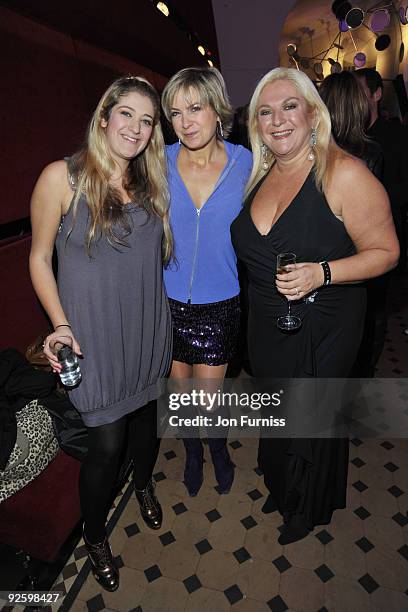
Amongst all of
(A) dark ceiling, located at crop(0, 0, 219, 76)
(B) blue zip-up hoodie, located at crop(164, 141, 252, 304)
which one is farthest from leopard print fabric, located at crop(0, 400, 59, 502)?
(A) dark ceiling, located at crop(0, 0, 219, 76)

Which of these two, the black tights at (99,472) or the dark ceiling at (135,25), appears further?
the dark ceiling at (135,25)

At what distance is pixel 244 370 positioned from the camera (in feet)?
12.5

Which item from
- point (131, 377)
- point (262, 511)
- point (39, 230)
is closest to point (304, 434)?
point (262, 511)

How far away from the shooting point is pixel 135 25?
4344 millimetres

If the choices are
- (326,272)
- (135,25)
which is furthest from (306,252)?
(135,25)

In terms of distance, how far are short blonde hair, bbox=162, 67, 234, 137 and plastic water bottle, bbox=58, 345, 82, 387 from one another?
131 centimetres

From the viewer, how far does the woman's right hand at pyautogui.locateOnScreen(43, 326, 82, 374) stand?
1.69 metres

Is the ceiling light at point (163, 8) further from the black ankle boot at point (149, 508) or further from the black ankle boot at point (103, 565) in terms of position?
the black ankle boot at point (103, 565)

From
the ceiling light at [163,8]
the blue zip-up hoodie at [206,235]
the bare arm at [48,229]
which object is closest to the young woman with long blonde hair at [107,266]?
the bare arm at [48,229]

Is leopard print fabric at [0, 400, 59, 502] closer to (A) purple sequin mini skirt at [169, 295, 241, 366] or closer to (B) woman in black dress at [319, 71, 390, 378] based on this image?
(A) purple sequin mini skirt at [169, 295, 241, 366]

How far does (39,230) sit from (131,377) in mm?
774

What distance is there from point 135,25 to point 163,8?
1419mm

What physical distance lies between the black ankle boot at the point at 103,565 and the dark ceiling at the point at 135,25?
2.92 meters

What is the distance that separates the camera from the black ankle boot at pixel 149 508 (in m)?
2.41
